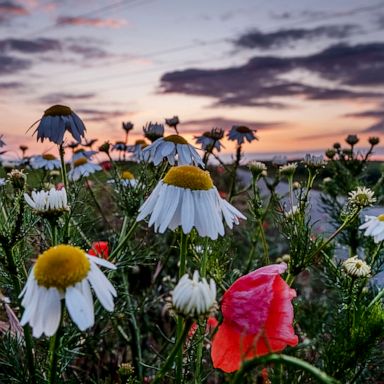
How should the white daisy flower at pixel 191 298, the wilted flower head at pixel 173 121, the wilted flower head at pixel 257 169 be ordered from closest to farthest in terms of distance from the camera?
1. the white daisy flower at pixel 191 298
2. the wilted flower head at pixel 257 169
3. the wilted flower head at pixel 173 121

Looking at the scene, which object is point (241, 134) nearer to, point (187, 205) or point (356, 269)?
point (356, 269)

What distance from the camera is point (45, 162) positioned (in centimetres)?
264

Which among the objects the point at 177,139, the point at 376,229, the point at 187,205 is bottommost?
the point at 376,229

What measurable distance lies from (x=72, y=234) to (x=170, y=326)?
1.44 meters

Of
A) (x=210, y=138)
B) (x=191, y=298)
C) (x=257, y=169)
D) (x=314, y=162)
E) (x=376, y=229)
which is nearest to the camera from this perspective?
(x=191, y=298)

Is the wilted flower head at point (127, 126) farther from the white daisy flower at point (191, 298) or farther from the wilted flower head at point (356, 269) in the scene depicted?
the white daisy flower at point (191, 298)

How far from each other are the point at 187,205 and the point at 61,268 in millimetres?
261

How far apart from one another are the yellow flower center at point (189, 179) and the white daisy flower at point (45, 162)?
5.71ft

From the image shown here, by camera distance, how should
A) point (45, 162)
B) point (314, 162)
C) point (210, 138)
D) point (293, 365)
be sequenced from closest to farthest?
1. point (293, 365)
2. point (314, 162)
3. point (210, 138)
4. point (45, 162)

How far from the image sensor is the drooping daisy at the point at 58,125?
142 cm

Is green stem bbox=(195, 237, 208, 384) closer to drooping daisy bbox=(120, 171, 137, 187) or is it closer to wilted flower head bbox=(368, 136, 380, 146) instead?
drooping daisy bbox=(120, 171, 137, 187)

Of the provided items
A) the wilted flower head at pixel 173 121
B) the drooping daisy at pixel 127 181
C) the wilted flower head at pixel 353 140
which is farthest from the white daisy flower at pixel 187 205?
the wilted flower head at pixel 353 140

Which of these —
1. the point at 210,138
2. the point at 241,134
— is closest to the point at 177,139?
the point at 210,138

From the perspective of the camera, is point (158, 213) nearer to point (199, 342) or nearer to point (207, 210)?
point (207, 210)
